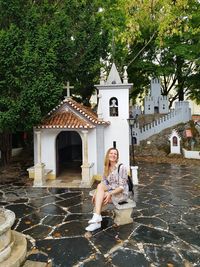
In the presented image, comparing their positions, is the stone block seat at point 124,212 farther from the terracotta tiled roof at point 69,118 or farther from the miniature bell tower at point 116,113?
the miniature bell tower at point 116,113

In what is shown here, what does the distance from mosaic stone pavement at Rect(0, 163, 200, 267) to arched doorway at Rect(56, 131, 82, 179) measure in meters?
4.17

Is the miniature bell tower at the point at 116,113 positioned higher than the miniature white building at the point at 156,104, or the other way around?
the miniature white building at the point at 156,104

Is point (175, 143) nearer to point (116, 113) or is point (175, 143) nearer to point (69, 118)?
point (116, 113)

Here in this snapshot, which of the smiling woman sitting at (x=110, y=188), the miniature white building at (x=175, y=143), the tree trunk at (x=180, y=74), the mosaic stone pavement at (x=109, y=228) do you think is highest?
the tree trunk at (x=180, y=74)

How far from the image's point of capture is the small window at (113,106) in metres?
14.0

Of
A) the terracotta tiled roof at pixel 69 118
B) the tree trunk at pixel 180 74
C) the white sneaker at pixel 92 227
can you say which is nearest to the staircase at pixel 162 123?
the tree trunk at pixel 180 74

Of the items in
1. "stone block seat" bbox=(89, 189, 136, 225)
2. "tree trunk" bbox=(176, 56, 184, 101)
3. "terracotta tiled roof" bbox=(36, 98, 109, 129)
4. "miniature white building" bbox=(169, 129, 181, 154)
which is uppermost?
"tree trunk" bbox=(176, 56, 184, 101)

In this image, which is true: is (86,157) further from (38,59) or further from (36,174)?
(38,59)

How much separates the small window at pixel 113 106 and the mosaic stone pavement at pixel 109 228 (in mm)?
3889

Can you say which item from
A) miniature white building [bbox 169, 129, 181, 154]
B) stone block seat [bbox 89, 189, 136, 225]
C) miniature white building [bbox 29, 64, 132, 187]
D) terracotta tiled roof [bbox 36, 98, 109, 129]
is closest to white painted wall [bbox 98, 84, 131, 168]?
miniature white building [bbox 29, 64, 132, 187]

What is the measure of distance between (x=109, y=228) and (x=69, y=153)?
12526 millimetres

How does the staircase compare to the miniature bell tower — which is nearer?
the miniature bell tower

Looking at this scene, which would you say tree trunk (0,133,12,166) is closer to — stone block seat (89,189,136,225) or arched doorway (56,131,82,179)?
arched doorway (56,131,82,179)

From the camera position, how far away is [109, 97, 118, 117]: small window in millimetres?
13969
